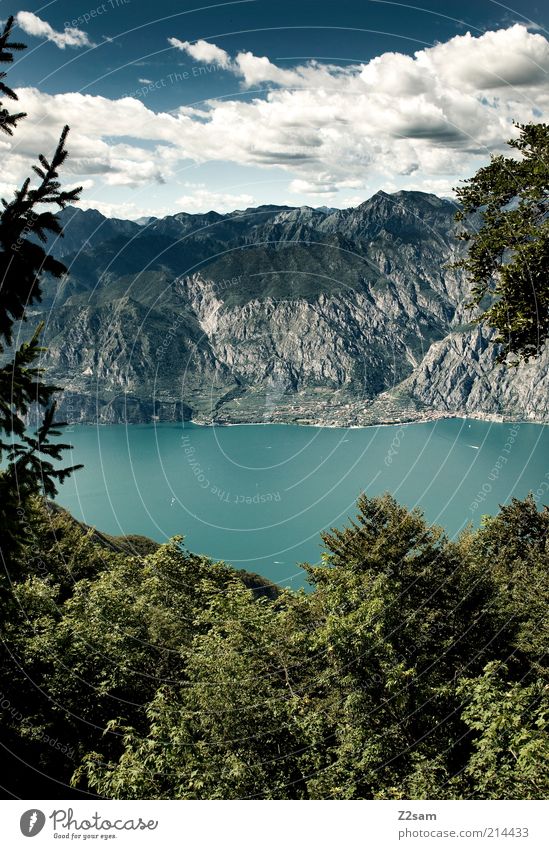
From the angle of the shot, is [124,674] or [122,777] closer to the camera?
[122,777]

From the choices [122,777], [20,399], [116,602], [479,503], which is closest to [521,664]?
[116,602]

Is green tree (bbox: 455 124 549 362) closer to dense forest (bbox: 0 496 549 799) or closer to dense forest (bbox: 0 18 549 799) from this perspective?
dense forest (bbox: 0 18 549 799)

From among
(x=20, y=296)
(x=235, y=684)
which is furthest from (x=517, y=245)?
(x=235, y=684)

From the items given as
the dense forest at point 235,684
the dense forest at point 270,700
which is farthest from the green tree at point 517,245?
the dense forest at point 270,700

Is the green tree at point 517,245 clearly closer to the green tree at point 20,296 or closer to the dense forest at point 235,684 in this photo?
the dense forest at point 235,684

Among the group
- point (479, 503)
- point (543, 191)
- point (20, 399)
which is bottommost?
point (479, 503)
